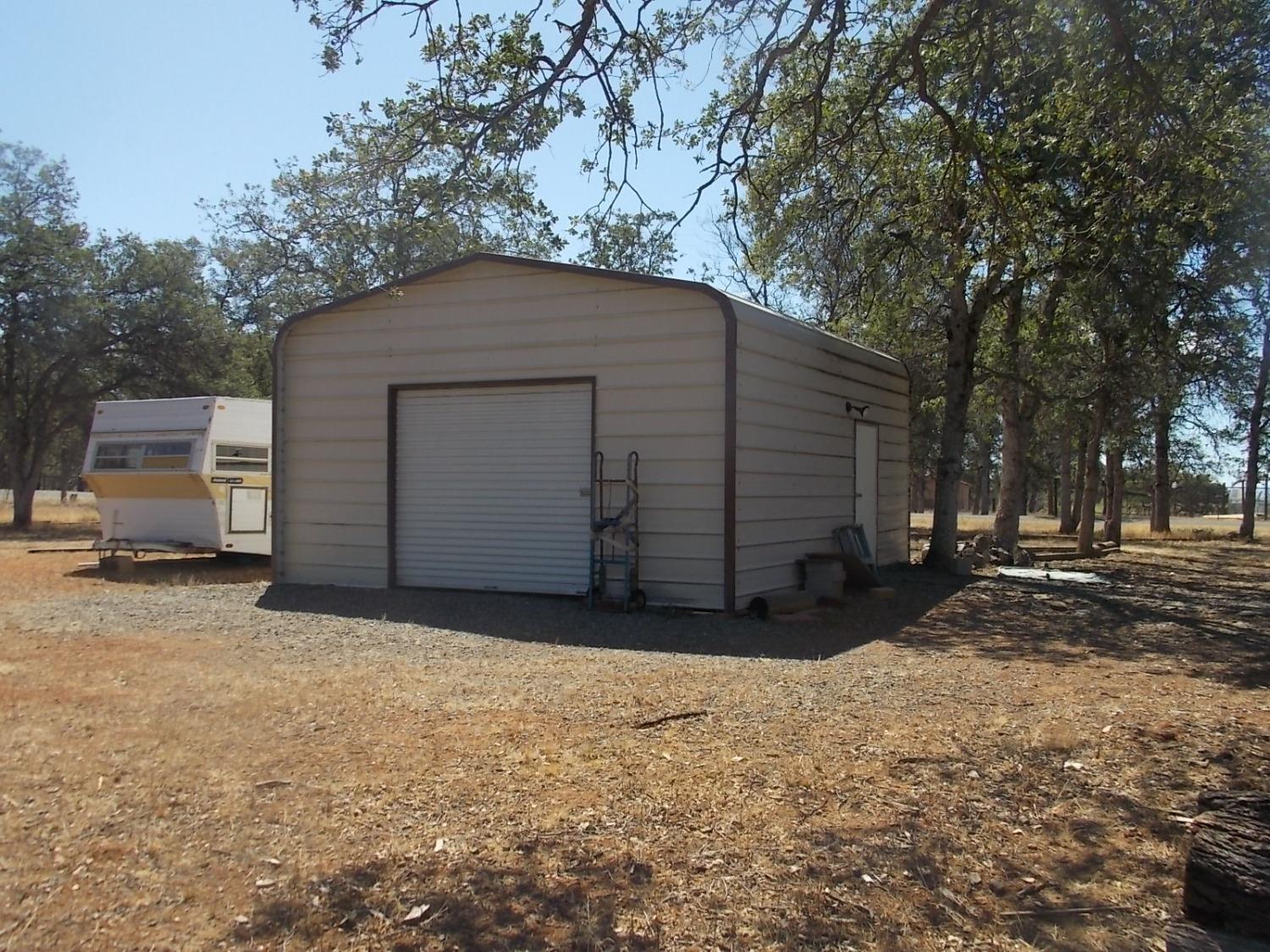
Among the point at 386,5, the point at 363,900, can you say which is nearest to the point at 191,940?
the point at 363,900

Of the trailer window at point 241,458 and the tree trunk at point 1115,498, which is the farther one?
the tree trunk at point 1115,498

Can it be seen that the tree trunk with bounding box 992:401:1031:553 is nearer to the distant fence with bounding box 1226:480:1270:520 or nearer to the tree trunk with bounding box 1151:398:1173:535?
the tree trunk with bounding box 1151:398:1173:535

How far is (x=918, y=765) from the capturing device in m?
4.62

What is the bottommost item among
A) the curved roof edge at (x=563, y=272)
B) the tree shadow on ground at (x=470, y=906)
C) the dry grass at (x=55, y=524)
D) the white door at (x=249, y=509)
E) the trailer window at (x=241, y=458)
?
the tree shadow on ground at (x=470, y=906)

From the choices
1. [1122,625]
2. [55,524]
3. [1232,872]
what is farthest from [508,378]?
[55,524]

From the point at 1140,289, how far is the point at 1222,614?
12.9 feet

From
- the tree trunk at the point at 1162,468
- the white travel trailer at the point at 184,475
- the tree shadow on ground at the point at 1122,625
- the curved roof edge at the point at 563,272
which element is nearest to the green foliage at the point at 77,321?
the white travel trailer at the point at 184,475

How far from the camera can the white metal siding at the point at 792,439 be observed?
973 cm

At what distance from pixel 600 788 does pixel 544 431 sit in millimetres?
6506

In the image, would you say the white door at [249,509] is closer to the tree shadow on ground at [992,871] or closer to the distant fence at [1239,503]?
the tree shadow on ground at [992,871]

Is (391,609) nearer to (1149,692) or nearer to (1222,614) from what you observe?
(1149,692)

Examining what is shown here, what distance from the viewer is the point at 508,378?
10617mm

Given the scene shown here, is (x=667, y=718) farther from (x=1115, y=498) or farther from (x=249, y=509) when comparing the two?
(x=1115, y=498)

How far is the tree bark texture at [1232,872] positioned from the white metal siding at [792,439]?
6.31 m
